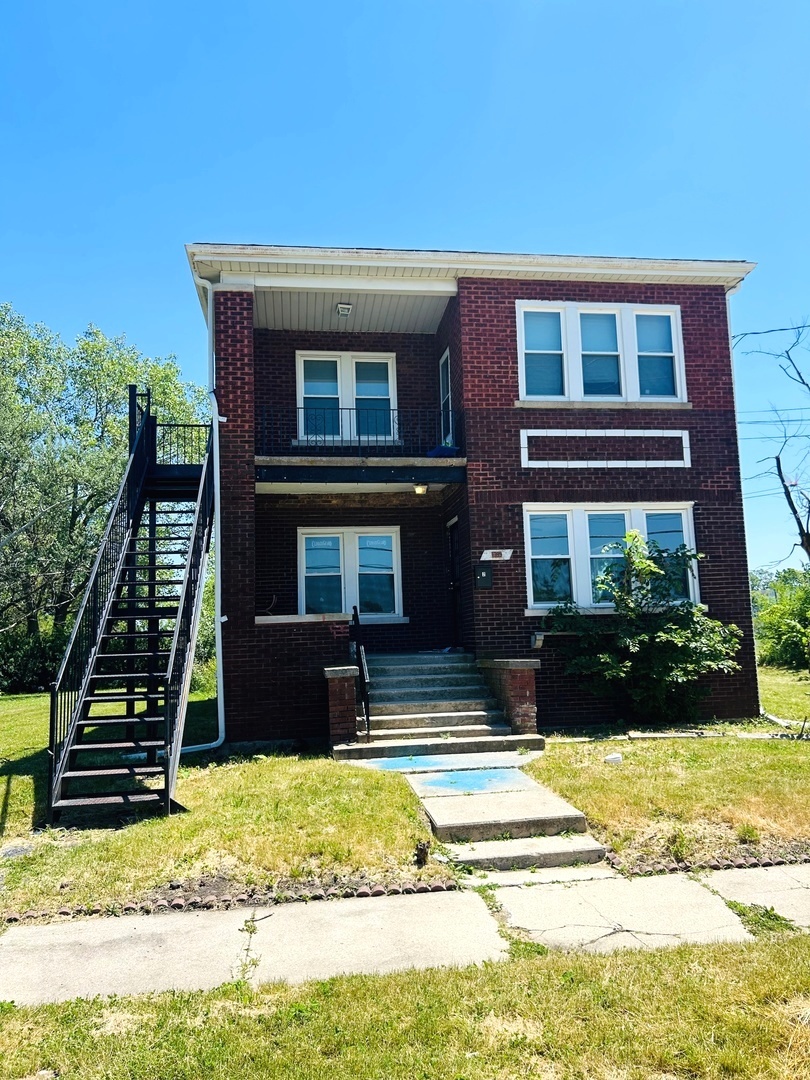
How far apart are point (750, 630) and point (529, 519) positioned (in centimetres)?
375

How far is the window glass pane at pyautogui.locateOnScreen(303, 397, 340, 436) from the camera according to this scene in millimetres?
13180

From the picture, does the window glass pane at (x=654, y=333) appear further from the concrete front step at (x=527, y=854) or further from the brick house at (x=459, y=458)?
the concrete front step at (x=527, y=854)

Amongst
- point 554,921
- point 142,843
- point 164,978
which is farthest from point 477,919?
point 142,843

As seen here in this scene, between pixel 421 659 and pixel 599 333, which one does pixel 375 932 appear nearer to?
pixel 421 659

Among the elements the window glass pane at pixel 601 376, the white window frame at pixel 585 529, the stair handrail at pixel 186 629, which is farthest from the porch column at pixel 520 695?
the window glass pane at pixel 601 376

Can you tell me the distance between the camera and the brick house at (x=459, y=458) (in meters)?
10.9

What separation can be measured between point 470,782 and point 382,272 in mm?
7490

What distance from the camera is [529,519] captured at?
1163 cm

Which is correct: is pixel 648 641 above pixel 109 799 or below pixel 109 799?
above

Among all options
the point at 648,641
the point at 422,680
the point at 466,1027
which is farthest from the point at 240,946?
the point at 648,641

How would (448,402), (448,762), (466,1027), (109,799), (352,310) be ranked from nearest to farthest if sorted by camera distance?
(466,1027)
(109,799)
(448,762)
(352,310)
(448,402)

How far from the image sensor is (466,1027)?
11.3 feet

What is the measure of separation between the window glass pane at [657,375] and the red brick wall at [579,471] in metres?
0.27

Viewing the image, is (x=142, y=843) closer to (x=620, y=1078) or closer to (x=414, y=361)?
(x=620, y=1078)
